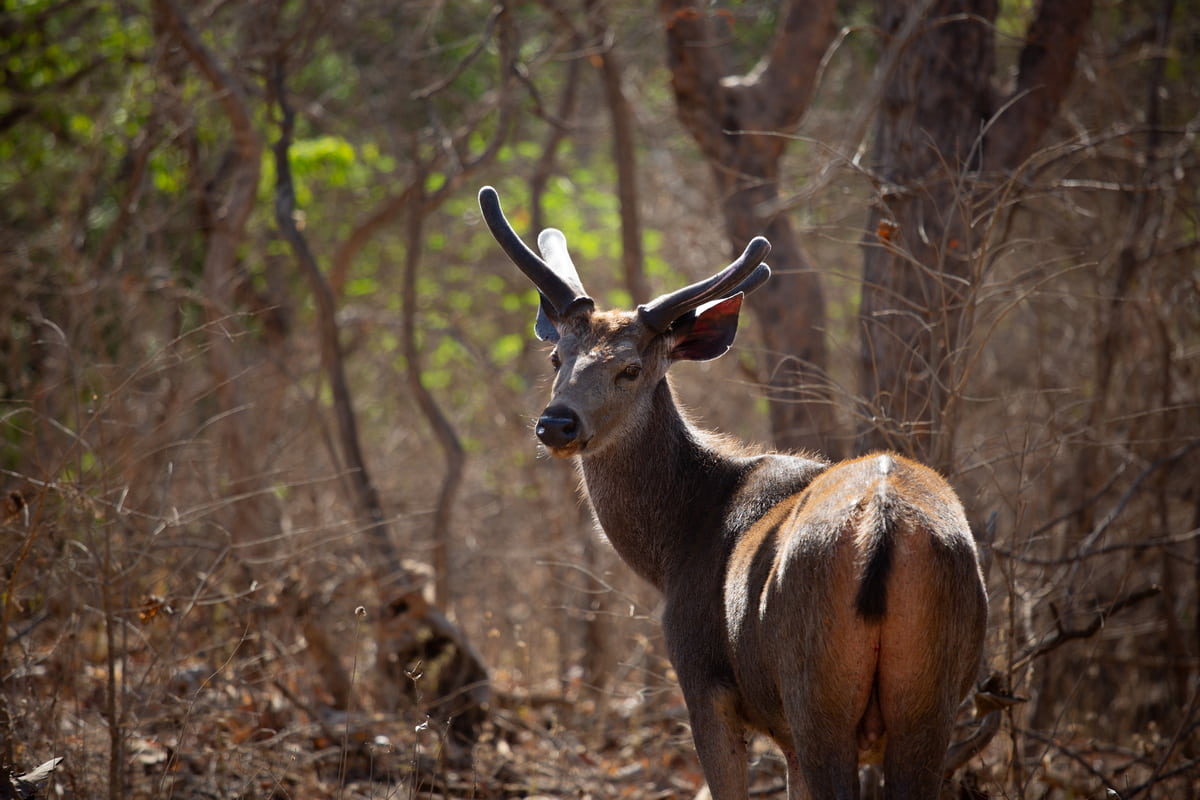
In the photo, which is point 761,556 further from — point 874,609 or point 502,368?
point 502,368

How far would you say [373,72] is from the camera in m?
13.0

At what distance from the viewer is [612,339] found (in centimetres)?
594

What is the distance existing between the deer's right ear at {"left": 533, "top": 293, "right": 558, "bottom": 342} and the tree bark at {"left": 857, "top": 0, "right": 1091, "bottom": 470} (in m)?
1.95

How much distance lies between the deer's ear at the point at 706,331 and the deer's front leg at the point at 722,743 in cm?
195

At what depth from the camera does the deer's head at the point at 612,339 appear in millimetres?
5574

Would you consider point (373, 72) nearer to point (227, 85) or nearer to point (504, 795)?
point (227, 85)

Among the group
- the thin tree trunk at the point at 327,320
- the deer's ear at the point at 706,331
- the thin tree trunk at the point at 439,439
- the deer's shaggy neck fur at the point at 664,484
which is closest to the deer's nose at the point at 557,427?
the deer's shaggy neck fur at the point at 664,484

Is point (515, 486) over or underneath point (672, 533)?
underneath

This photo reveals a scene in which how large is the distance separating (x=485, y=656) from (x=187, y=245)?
5.61 metres

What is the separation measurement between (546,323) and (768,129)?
3.46 metres

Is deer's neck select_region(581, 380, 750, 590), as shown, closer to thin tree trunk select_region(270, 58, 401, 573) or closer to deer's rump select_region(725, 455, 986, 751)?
deer's rump select_region(725, 455, 986, 751)

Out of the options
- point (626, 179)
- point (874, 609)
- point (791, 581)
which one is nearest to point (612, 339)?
point (791, 581)

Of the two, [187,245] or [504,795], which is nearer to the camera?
[504,795]

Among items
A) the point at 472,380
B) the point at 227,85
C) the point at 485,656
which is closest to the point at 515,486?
the point at 472,380
